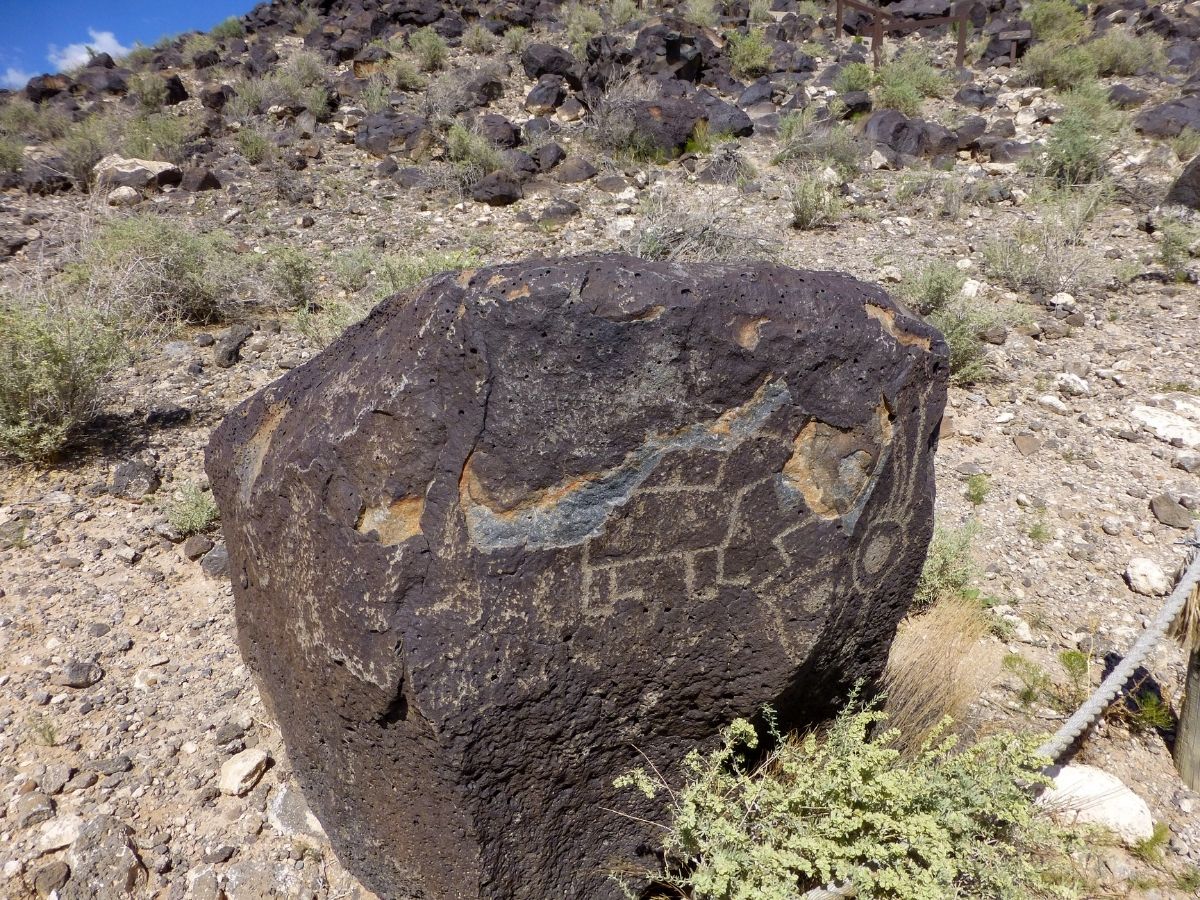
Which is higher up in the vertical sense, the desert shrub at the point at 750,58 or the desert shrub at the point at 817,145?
the desert shrub at the point at 750,58

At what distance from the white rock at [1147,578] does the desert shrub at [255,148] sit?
9122 millimetres

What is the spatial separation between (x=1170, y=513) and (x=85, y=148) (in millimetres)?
10561

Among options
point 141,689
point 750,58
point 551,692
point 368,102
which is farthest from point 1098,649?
point 750,58

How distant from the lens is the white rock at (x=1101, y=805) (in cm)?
216

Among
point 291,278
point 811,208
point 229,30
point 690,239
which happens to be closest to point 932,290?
point 690,239

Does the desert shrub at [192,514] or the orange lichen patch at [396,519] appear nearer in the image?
the orange lichen patch at [396,519]

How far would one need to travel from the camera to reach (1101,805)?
2.20 metres

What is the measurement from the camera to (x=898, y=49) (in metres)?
13.5

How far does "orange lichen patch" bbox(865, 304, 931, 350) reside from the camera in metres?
1.92

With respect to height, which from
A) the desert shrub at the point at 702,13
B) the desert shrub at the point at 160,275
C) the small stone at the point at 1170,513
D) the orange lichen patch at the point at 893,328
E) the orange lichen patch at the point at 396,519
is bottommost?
the small stone at the point at 1170,513

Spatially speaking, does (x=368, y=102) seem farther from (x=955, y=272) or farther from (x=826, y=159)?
(x=955, y=272)

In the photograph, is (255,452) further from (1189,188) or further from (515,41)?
(515,41)

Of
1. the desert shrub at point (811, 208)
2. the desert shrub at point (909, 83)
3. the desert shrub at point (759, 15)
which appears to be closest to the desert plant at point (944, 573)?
the desert shrub at point (811, 208)

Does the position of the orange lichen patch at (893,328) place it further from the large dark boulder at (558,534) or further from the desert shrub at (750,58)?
the desert shrub at (750,58)
